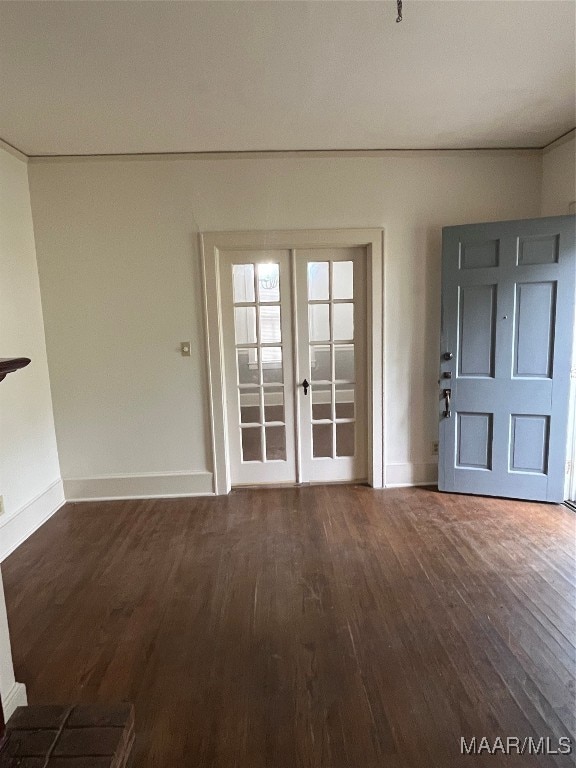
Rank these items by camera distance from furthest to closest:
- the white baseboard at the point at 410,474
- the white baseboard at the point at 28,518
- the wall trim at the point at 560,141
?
the white baseboard at the point at 410,474 → the wall trim at the point at 560,141 → the white baseboard at the point at 28,518

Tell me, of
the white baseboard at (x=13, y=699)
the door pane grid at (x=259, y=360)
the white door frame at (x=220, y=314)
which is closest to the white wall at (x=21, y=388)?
the white door frame at (x=220, y=314)

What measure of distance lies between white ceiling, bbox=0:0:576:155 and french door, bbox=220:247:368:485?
3.08 ft

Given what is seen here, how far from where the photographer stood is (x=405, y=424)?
12.4ft

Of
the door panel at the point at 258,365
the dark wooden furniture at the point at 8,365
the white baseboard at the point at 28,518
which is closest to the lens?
the dark wooden furniture at the point at 8,365

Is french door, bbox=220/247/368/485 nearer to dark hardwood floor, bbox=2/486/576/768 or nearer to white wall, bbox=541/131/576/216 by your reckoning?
dark hardwood floor, bbox=2/486/576/768

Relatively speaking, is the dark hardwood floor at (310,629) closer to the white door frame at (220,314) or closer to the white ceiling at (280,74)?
the white door frame at (220,314)

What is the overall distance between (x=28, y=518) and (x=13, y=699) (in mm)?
1821

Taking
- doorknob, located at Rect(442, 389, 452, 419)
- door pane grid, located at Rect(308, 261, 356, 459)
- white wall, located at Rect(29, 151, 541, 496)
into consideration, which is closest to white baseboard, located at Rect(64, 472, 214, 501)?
white wall, located at Rect(29, 151, 541, 496)

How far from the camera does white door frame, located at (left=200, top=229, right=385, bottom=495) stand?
349cm

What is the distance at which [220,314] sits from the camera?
11.8ft

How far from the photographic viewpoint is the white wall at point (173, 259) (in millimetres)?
3422

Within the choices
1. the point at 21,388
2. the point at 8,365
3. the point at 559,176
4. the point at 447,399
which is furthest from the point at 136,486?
the point at 559,176

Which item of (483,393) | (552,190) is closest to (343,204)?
(552,190)

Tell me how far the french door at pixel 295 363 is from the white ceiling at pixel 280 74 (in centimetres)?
94
